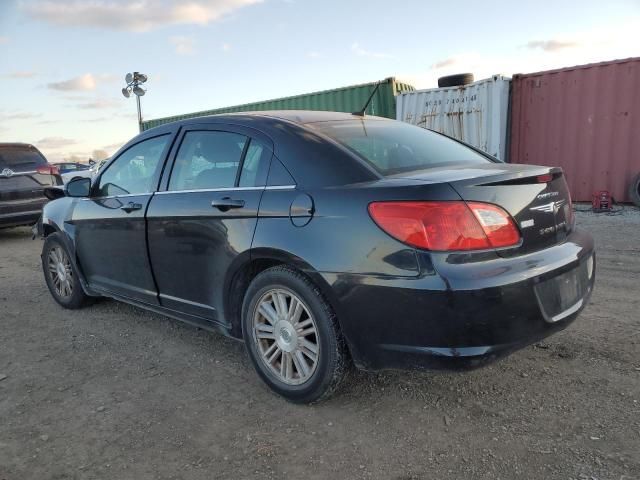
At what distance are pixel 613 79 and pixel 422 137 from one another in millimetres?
7832

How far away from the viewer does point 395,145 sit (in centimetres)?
295

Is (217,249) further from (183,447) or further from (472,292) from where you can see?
(472,292)

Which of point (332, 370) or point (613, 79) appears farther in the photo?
point (613, 79)

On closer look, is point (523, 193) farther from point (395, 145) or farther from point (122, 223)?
point (122, 223)

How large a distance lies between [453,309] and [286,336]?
3.10ft

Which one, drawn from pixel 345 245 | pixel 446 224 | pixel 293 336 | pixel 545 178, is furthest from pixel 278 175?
pixel 545 178

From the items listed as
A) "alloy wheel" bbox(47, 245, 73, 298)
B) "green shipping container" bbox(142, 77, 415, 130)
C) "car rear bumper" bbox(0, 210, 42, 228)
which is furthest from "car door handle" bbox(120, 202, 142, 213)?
"green shipping container" bbox(142, 77, 415, 130)

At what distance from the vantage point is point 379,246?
2242mm

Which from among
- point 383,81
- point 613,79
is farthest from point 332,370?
point 383,81

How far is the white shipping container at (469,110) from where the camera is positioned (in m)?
10.3

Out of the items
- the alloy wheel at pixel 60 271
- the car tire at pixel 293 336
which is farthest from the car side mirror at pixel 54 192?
the car tire at pixel 293 336

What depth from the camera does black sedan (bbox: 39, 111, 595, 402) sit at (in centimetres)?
217

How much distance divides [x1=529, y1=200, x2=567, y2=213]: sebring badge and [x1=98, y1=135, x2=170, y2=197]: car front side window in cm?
238

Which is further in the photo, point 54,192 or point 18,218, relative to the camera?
point 18,218
